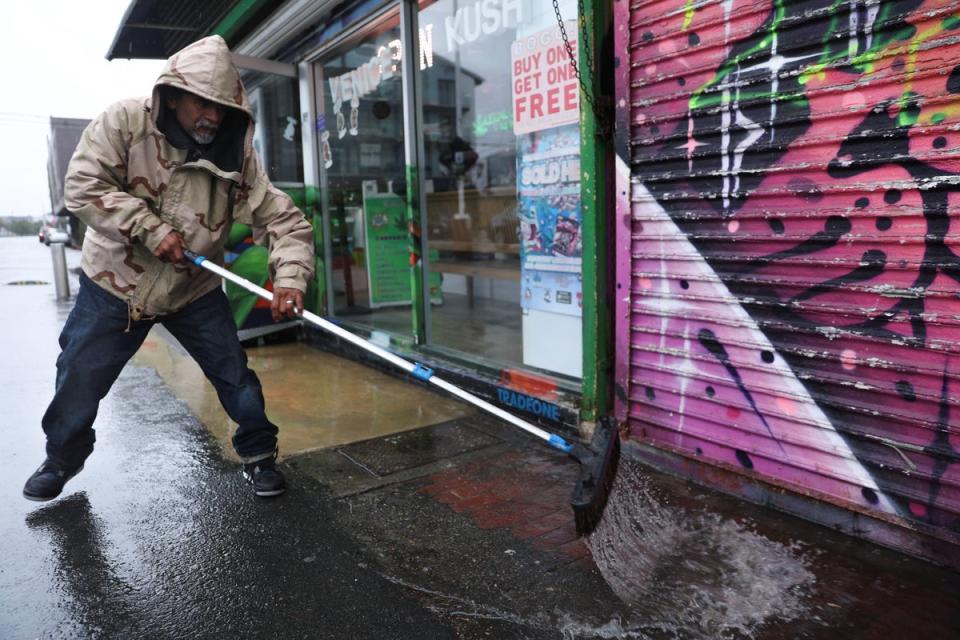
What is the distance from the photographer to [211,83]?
10.5 feet

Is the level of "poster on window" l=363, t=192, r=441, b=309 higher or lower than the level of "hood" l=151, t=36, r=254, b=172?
lower

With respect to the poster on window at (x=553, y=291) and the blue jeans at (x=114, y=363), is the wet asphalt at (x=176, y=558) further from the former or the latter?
the poster on window at (x=553, y=291)

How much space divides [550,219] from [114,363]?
2701 millimetres

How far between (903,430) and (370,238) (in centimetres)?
573

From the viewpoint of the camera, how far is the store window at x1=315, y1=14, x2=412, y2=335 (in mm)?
6496

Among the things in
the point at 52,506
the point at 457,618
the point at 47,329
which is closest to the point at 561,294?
the point at 457,618

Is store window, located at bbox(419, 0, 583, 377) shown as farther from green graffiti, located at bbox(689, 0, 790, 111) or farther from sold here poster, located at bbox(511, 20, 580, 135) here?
green graffiti, located at bbox(689, 0, 790, 111)

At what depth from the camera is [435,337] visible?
234 inches

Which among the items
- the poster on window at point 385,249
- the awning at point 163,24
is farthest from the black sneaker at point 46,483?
the awning at point 163,24

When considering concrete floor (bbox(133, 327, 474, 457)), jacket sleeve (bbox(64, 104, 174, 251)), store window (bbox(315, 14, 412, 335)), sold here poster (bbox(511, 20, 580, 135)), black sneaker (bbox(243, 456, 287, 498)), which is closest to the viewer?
jacket sleeve (bbox(64, 104, 174, 251))

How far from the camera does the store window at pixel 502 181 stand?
174 inches

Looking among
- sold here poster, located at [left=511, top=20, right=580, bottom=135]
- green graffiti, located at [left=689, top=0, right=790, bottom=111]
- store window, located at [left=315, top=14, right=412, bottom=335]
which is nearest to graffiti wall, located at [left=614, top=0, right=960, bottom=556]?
green graffiti, located at [left=689, top=0, right=790, bottom=111]

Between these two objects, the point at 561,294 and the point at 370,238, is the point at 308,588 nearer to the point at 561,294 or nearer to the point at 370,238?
the point at 561,294

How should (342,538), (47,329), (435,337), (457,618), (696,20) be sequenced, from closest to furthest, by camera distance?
(457,618), (342,538), (696,20), (435,337), (47,329)
